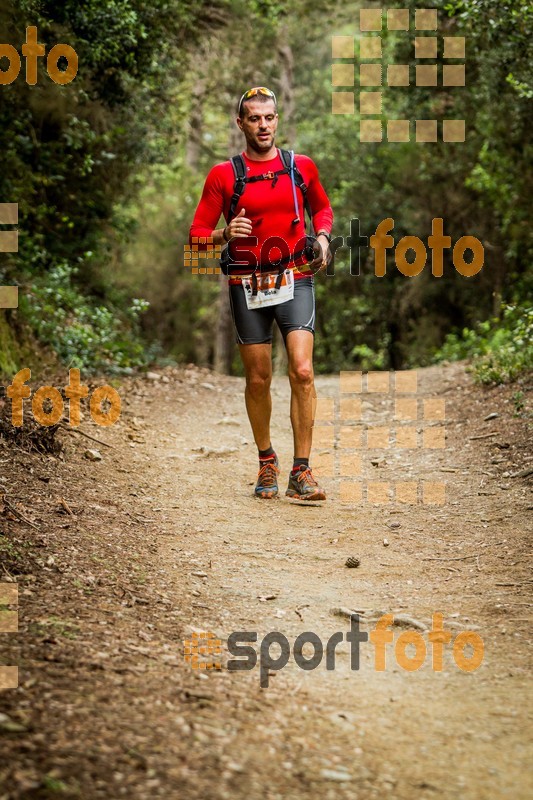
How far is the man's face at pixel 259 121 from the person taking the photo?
19.2ft

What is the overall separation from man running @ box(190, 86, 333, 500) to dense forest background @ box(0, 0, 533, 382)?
271 cm

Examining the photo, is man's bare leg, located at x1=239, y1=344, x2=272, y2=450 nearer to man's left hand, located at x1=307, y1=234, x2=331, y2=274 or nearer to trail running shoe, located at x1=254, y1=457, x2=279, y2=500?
trail running shoe, located at x1=254, y1=457, x2=279, y2=500

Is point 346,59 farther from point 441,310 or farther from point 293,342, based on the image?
point 293,342

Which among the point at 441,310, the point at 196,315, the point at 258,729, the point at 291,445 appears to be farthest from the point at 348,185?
the point at 258,729

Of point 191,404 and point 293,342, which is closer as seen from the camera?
point 293,342

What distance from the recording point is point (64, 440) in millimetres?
6664

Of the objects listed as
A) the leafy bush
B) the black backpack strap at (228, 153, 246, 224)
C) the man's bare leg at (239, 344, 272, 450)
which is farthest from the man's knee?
the leafy bush

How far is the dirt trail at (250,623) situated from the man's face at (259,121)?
7.91ft

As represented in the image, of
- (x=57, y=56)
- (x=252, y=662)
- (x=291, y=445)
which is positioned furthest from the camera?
(x=57, y=56)

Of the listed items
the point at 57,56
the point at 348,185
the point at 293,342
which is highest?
the point at 348,185

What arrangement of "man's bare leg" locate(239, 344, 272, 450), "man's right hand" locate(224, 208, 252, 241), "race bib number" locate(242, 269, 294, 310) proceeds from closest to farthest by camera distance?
1. "man's right hand" locate(224, 208, 252, 241)
2. "race bib number" locate(242, 269, 294, 310)
3. "man's bare leg" locate(239, 344, 272, 450)

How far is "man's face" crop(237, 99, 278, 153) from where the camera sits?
5.84 m

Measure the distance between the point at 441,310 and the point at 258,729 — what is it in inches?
706

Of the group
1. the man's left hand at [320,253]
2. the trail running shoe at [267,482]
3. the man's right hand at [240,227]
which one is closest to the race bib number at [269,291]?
the man's left hand at [320,253]
